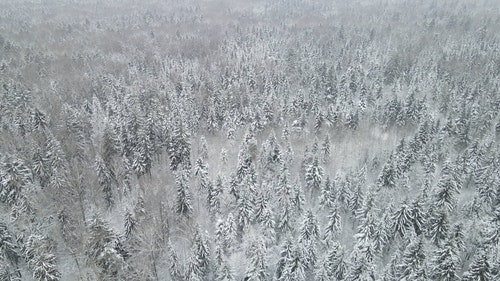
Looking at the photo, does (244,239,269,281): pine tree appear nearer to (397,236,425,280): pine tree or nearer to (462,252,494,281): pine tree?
(397,236,425,280): pine tree

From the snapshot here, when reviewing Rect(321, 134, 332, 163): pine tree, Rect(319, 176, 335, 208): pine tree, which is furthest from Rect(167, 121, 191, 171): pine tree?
Rect(321, 134, 332, 163): pine tree

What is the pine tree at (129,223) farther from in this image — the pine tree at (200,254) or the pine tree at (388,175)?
the pine tree at (388,175)

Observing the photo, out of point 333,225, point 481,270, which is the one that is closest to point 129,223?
point 333,225

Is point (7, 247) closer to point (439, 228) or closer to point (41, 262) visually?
point (41, 262)

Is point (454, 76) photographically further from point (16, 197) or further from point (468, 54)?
point (16, 197)

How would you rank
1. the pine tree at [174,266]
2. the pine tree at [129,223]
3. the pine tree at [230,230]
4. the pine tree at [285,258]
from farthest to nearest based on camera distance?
the pine tree at [230,230] < the pine tree at [129,223] < the pine tree at [174,266] < the pine tree at [285,258]

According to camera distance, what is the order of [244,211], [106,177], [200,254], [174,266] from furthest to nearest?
1. [106,177]
2. [244,211]
3. [200,254]
4. [174,266]

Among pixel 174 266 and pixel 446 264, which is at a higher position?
pixel 446 264

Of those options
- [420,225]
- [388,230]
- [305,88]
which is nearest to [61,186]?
[388,230]

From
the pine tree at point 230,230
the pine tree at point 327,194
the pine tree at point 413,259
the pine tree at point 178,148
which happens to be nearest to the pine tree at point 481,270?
the pine tree at point 413,259
